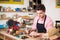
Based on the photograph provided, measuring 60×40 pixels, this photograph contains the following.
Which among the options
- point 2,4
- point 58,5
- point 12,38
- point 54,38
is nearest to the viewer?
point 54,38

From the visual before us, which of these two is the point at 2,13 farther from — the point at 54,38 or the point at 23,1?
the point at 54,38

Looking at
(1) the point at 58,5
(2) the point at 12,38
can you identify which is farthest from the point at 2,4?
(2) the point at 12,38

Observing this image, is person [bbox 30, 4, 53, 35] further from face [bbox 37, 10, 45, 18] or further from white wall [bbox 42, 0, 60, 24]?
white wall [bbox 42, 0, 60, 24]

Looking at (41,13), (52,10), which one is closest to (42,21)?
(41,13)

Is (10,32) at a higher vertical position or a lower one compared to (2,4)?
lower

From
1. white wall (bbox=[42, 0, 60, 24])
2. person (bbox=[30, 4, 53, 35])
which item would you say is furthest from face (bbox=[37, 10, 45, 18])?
white wall (bbox=[42, 0, 60, 24])

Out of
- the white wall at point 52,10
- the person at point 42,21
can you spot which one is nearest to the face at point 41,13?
the person at point 42,21

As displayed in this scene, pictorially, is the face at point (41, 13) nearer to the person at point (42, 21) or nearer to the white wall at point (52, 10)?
the person at point (42, 21)

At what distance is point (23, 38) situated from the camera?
7.48ft

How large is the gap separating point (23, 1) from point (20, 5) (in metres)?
0.15

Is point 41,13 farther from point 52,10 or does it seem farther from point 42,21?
point 52,10

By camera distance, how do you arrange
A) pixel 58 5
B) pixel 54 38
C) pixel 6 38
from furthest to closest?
pixel 58 5 → pixel 6 38 → pixel 54 38

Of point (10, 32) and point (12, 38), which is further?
point (10, 32)

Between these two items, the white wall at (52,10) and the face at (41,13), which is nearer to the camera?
the face at (41,13)
